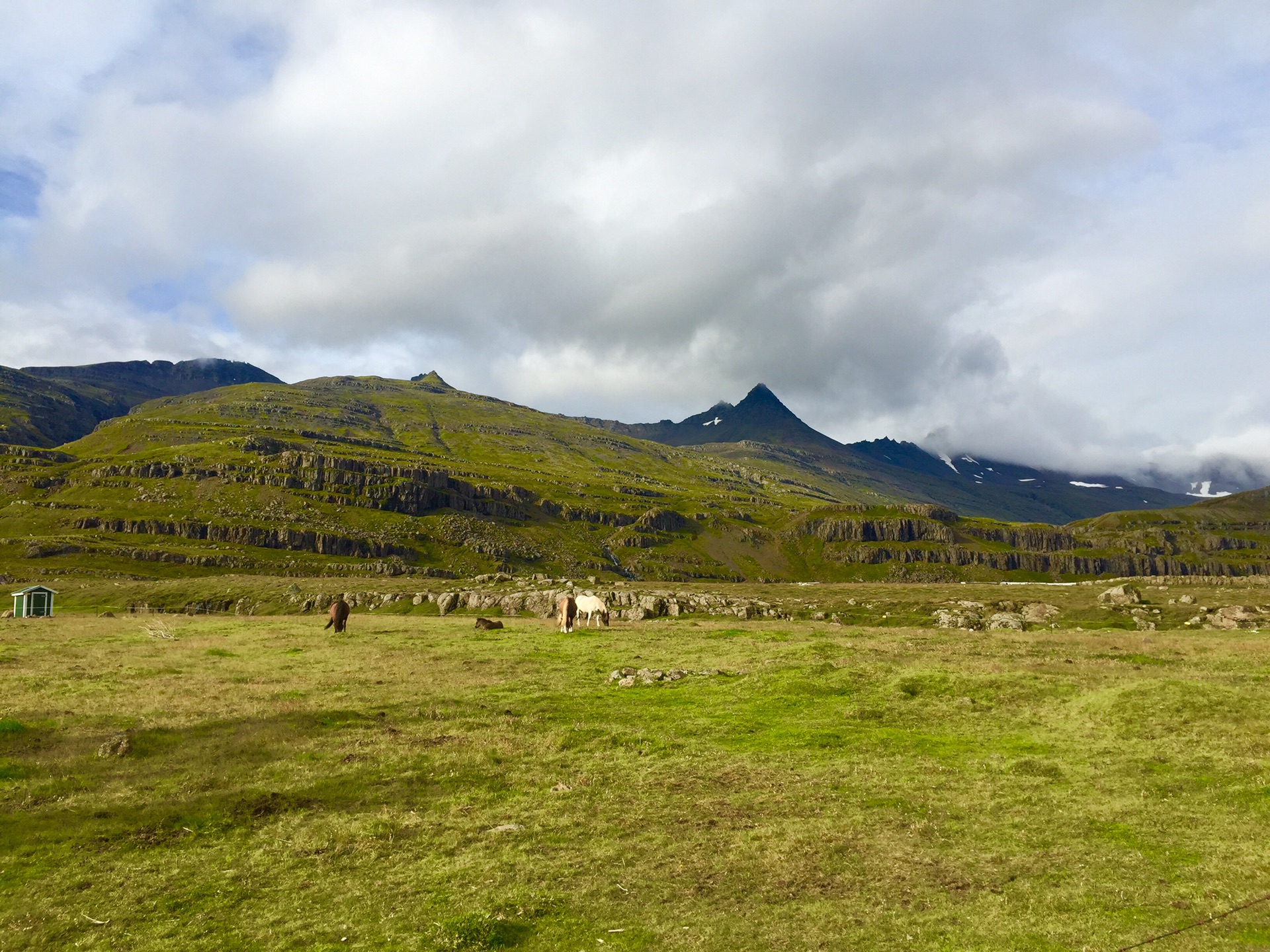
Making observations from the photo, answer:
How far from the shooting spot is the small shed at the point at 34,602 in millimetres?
85312

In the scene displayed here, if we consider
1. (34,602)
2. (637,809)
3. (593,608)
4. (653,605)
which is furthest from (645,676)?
(34,602)

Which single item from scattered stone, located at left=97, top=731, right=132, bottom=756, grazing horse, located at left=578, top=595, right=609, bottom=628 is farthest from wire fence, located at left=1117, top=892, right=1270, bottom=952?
grazing horse, located at left=578, top=595, right=609, bottom=628

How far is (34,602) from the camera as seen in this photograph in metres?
87.4

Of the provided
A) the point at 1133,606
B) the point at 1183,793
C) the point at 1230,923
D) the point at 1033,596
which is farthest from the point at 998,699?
the point at 1033,596

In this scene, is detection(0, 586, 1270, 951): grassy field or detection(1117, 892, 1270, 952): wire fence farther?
detection(0, 586, 1270, 951): grassy field

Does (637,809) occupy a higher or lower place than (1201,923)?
lower

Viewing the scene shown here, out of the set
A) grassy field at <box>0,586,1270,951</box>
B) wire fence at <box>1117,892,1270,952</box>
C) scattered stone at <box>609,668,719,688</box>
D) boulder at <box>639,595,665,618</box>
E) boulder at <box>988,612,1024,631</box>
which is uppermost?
wire fence at <box>1117,892,1270,952</box>

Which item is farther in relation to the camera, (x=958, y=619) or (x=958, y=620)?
(x=958, y=619)

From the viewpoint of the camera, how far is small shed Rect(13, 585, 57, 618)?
3359 inches

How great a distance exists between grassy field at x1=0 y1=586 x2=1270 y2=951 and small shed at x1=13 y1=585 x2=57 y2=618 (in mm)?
68398

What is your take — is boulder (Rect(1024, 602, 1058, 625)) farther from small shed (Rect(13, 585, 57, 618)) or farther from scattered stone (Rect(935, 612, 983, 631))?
small shed (Rect(13, 585, 57, 618))

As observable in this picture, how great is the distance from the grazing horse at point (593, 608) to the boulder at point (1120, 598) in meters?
81.2

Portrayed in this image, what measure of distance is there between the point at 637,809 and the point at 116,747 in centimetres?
1655

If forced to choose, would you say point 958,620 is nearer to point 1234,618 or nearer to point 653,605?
point 1234,618
